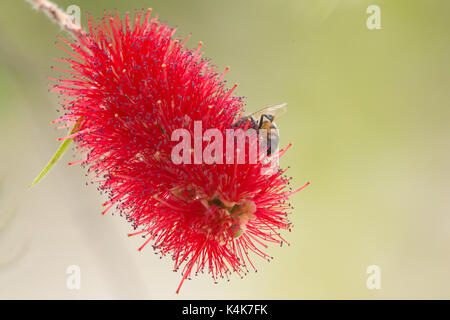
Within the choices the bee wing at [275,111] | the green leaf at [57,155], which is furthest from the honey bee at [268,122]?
the green leaf at [57,155]

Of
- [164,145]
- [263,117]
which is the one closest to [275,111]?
[263,117]

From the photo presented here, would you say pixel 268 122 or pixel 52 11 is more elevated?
pixel 52 11

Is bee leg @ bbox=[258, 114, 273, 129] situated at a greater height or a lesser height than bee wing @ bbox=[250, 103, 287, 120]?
lesser

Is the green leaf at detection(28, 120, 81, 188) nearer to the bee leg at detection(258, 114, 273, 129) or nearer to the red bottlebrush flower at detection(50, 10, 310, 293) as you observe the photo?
the red bottlebrush flower at detection(50, 10, 310, 293)

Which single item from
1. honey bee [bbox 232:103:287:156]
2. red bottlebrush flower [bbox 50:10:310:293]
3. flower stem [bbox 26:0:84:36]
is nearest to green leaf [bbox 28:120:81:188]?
red bottlebrush flower [bbox 50:10:310:293]

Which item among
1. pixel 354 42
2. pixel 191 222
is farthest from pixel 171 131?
pixel 354 42

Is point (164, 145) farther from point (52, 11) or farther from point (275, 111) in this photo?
point (52, 11)

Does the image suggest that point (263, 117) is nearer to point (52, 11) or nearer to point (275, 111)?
point (275, 111)

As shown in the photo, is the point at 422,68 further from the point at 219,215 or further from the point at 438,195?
the point at 219,215
